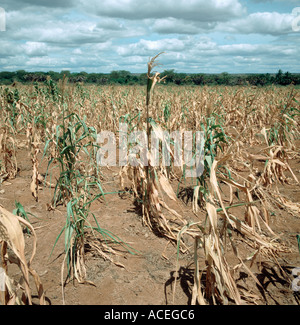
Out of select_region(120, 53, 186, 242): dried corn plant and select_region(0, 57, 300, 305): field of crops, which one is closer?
select_region(0, 57, 300, 305): field of crops

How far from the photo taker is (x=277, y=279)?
191cm

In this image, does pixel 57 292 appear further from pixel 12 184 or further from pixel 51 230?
pixel 12 184

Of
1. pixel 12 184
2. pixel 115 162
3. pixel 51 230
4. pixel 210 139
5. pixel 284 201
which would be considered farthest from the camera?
pixel 115 162

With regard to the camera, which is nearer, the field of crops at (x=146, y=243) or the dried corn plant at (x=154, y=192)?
the field of crops at (x=146, y=243)

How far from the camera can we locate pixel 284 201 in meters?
3.06

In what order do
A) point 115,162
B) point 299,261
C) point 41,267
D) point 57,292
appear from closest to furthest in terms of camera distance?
point 57,292 < point 41,267 < point 299,261 < point 115,162

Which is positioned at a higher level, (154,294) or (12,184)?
(12,184)

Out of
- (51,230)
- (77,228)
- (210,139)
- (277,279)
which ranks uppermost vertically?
(210,139)

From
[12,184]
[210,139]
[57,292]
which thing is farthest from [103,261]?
[12,184]

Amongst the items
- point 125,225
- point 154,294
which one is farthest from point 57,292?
point 125,225

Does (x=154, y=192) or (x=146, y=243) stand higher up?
Result: (x=154, y=192)

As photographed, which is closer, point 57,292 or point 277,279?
point 57,292
